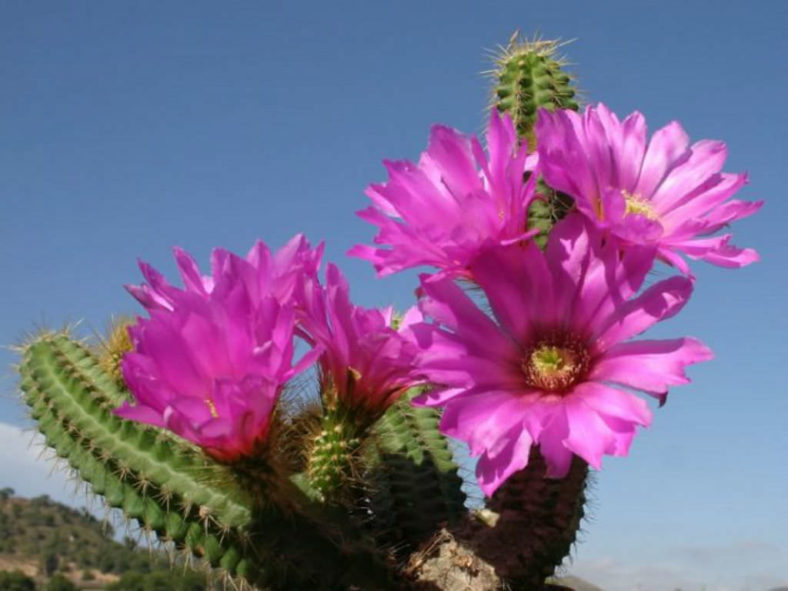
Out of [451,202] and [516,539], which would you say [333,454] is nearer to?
[516,539]

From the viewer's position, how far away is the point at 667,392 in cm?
133

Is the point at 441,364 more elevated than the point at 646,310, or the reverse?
the point at 646,310

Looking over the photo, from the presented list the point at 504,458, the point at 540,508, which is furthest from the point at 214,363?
the point at 540,508

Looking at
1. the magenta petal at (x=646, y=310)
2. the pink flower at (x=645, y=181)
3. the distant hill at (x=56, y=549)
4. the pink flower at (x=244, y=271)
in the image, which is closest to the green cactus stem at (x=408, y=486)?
the pink flower at (x=244, y=271)

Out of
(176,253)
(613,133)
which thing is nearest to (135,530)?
(176,253)

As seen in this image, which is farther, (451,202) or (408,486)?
(408,486)

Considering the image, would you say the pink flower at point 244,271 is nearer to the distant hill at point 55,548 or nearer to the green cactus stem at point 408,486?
the green cactus stem at point 408,486

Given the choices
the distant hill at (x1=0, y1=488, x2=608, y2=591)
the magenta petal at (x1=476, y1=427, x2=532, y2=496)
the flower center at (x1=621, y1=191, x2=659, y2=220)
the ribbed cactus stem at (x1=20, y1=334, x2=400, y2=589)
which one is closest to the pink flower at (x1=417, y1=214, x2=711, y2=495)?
the magenta petal at (x1=476, y1=427, x2=532, y2=496)

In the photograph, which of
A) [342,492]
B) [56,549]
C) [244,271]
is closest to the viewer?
[244,271]

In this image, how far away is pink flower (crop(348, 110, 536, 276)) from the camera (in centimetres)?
141

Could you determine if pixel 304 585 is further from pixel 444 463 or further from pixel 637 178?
pixel 637 178

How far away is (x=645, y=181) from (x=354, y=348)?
0.54 meters

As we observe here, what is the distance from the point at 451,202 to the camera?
149 centimetres

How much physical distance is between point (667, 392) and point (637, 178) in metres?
0.42
